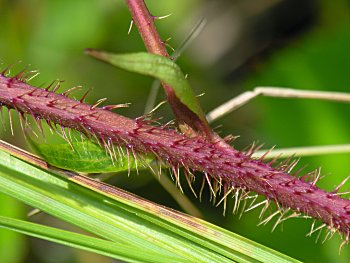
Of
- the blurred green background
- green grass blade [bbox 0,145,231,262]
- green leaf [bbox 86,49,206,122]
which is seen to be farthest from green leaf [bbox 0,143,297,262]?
the blurred green background

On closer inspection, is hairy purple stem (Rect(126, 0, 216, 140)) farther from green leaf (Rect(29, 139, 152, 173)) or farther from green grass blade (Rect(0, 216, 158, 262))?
green grass blade (Rect(0, 216, 158, 262))

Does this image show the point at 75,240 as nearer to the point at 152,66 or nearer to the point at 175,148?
the point at 175,148

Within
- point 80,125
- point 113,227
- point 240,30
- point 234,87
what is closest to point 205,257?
point 113,227

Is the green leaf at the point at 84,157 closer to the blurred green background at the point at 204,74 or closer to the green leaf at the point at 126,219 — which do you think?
the green leaf at the point at 126,219

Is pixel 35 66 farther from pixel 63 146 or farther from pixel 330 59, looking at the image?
pixel 63 146

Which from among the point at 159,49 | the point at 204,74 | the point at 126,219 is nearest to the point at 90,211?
the point at 126,219

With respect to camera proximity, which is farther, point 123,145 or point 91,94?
point 91,94
